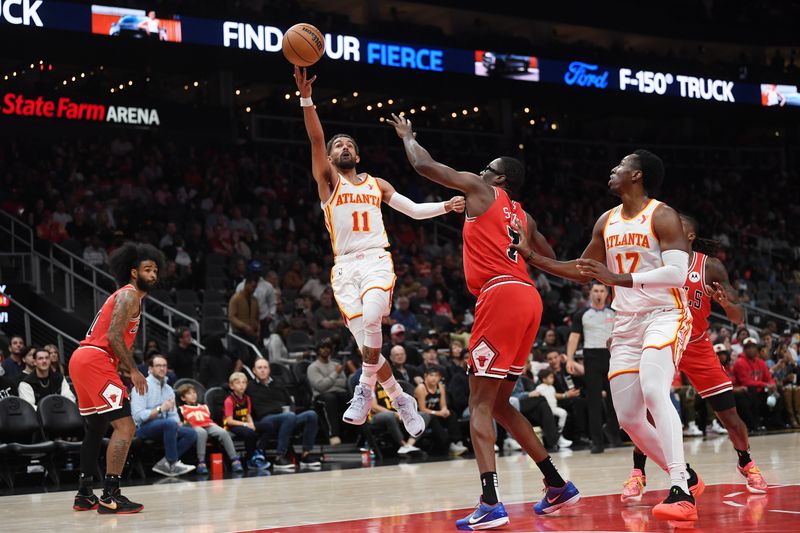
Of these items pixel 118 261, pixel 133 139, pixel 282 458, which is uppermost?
pixel 133 139

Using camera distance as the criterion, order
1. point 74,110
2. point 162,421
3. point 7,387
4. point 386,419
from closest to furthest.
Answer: point 162,421, point 7,387, point 386,419, point 74,110

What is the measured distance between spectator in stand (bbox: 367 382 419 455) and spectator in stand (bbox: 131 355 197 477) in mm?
2307

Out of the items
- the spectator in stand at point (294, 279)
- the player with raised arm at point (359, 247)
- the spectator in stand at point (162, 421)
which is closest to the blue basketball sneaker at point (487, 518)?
the player with raised arm at point (359, 247)

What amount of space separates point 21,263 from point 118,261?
9.39m

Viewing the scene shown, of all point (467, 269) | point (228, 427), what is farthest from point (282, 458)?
point (467, 269)

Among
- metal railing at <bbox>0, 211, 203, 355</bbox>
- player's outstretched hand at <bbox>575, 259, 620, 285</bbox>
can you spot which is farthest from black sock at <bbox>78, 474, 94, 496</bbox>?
metal railing at <bbox>0, 211, 203, 355</bbox>

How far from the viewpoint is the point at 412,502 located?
762 centimetres

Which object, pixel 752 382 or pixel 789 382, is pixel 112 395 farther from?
pixel 789 382

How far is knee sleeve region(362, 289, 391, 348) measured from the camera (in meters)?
7.40

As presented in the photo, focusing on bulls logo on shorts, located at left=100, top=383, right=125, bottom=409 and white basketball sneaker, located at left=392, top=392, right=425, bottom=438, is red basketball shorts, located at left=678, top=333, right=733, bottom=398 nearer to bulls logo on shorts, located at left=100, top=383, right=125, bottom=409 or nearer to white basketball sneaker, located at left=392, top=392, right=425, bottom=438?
white basketball sneaker, located at left=392, top=392, right=425, bottom=438

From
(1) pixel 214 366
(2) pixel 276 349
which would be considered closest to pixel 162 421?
(1) pixel 214 366

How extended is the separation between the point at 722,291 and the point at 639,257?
1.46 metres

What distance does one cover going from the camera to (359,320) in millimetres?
7582

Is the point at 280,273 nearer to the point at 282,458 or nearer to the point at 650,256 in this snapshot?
the point at 282,458
